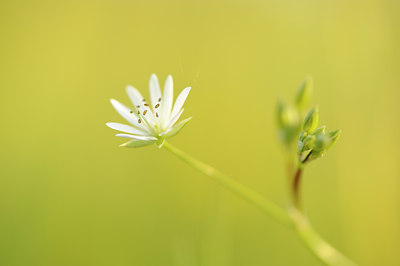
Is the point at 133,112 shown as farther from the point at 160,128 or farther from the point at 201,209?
the point at 201,209

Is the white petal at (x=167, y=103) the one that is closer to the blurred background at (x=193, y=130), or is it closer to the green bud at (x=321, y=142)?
the blurred background at (x=193, y=130)

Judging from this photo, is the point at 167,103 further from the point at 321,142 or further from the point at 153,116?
the point at 321,142

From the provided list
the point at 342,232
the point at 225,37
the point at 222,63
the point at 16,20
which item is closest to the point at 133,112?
the point at 342,232

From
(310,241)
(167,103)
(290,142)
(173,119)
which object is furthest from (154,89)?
(310,241)

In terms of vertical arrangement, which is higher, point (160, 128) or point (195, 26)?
point (195, 26)

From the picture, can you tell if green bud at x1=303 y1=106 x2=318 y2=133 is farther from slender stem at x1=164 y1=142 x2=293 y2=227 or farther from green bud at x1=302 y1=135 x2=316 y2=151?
slender stem at x1=164 y1=142 x2=293 y2=227

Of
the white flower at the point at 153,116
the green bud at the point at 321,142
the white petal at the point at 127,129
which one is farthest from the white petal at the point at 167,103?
the green bud at the point at 321,142

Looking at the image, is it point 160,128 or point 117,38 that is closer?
point 160,128
